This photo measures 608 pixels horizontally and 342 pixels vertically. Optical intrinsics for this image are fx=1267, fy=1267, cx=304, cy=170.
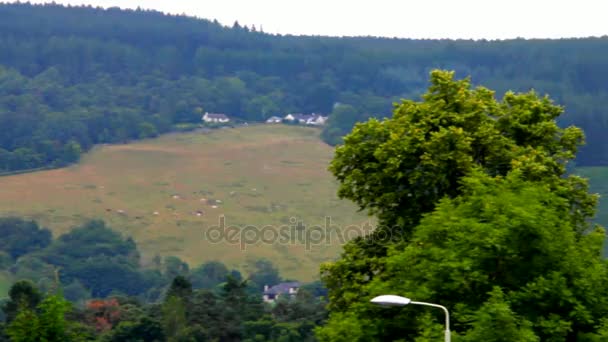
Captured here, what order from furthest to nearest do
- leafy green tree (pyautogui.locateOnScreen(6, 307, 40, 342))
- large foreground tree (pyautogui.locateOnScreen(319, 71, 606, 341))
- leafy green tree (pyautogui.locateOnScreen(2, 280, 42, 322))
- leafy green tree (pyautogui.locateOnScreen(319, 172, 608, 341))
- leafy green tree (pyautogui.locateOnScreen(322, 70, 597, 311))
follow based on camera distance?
1. leafy green tree (pyautogui.locateOnScreen(2, 280, 42, 322))
2. leafy green tree (pyautogui.locateOnScreen(322, 70, 597, 311))
3. leafy green tree (pyautogui.locateOnScreen(6, 307, 40, 342))
4. large foreground tree (pyautogui.locateOnScreen(319, 71, 606, 341))
5. leafy green tree (pyautogui.locateOnScreen(319, 172, 608, 341))

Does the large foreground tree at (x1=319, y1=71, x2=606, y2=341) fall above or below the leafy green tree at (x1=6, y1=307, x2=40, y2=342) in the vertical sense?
above

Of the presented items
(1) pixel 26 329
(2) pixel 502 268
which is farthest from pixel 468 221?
(1) pixel 26 329

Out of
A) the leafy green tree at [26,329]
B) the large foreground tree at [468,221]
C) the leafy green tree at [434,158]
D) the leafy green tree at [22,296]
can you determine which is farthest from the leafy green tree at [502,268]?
Result: the leafy green tree at [22,296]

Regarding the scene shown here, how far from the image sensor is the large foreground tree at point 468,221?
104 ft

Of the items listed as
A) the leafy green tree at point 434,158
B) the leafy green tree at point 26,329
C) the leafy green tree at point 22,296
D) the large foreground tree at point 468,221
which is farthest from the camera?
the leafy green tree at point 22,296

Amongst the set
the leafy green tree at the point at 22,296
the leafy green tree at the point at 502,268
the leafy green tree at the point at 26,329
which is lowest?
the leafy green tree at the point at 22,296

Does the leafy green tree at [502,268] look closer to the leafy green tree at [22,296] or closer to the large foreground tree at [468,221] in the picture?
the large foreground tree at [468,221]

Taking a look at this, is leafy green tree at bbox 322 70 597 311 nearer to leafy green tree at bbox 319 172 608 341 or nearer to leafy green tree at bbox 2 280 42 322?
leafy green tree at bbox 319 172 608 341

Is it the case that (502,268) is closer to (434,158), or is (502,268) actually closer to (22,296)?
(434,158)

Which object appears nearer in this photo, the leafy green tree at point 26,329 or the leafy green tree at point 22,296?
the leafy green tree at point 26,329

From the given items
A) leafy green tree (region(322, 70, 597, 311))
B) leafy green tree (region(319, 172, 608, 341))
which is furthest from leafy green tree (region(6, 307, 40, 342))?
leafy green tree (region(319, 172, 608, 341))

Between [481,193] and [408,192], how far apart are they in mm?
5228

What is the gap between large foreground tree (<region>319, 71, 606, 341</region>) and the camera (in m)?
31.8

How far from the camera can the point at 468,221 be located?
32656 mm
